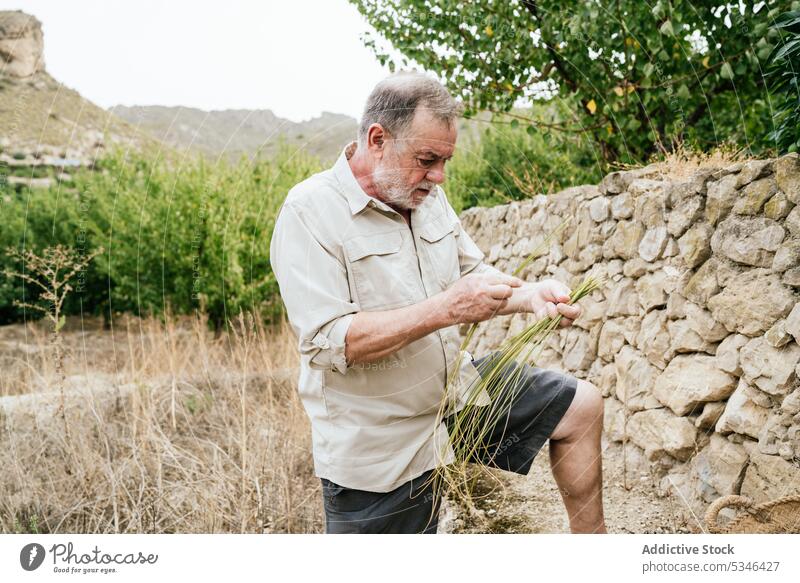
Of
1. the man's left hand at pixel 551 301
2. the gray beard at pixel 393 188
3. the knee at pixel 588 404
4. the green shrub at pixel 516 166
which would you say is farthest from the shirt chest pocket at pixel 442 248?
the green shrub at pixel 516 166

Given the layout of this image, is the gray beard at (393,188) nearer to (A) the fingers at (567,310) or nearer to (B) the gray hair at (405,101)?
(B) the gray hair at (405,101)

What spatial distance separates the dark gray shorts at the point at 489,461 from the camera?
1727mm

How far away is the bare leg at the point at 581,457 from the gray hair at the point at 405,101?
0.86m

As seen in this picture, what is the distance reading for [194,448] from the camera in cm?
339

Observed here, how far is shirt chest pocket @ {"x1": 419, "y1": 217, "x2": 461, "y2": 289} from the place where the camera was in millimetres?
1787

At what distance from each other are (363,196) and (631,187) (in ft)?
5.55

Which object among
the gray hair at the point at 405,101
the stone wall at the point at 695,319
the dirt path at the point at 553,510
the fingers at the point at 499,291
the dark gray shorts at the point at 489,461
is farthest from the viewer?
the dirt path at the point at 553,510

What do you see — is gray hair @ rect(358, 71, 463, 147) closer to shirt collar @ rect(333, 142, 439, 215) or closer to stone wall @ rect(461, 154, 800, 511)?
shirt collar @ rect(333, 142, 439, 215)

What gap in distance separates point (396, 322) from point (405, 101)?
1.87 ft

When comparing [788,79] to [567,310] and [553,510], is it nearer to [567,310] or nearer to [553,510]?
[567,310]

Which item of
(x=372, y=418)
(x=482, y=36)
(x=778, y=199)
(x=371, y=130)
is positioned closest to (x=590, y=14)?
(x=482, y=36)

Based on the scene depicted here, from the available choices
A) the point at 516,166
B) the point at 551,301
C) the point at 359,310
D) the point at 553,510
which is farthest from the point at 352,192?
the point at 516,166
